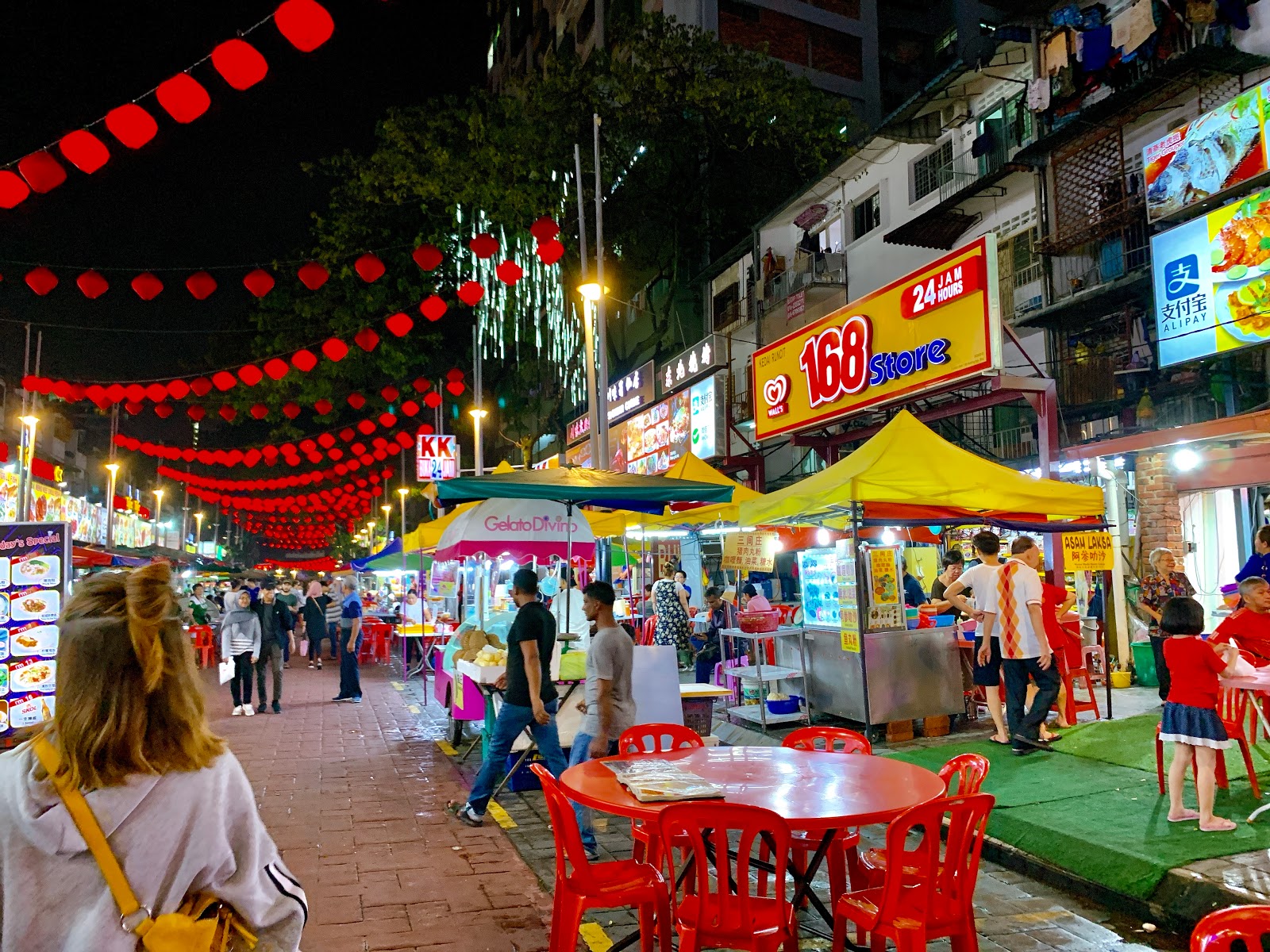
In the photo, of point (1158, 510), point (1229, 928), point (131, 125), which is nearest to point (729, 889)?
point (1229, 928)

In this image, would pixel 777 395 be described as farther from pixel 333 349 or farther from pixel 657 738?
pixel 657 738

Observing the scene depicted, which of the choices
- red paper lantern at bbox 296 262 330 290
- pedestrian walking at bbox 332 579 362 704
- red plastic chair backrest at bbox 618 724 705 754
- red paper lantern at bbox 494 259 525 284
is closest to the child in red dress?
red plastic chair backrest at bbox 618 724 705 754

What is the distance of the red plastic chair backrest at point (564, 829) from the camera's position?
4234mm

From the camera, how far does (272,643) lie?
14266 millimetres

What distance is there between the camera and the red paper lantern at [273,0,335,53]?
6.13m

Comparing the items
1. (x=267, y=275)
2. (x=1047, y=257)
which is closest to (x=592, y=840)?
(x=267, y=275)

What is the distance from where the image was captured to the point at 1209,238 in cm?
1229

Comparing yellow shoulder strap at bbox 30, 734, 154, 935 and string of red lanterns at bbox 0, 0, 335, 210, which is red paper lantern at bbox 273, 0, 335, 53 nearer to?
string of red lanterns at bbox 0, 0, 335, 210

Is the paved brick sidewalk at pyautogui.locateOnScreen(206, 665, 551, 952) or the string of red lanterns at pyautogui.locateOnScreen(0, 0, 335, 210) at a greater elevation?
the string of red lanterns at pyautogui.locateOnScreen(0, 0, 335, 210)

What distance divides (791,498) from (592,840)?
4.37 meters

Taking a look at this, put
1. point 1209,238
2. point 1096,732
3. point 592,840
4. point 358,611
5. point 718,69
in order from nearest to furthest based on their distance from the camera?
point 592,840 → point 1096,732 → point 1209,238 → point 358,611 → point 718,69

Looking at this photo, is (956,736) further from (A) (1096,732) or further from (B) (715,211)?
(B) (715,211)

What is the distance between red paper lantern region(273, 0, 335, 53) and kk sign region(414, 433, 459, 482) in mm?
19341

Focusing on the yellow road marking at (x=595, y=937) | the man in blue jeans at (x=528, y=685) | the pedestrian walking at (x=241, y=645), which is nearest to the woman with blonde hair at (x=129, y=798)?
the yellow road marking at (x=595, y=937)
